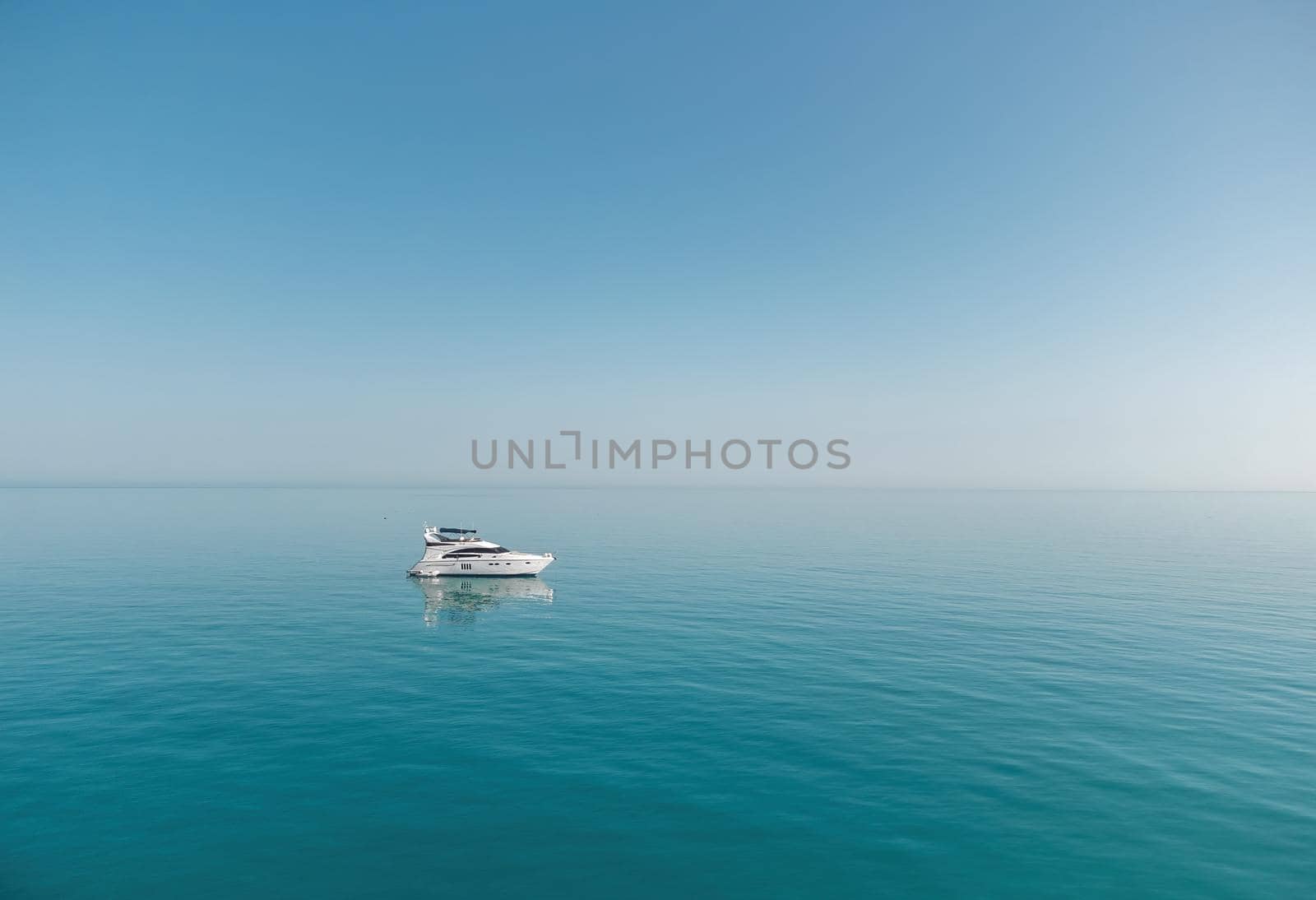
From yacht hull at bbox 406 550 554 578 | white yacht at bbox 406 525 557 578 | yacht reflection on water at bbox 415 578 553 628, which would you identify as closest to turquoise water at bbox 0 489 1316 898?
yacht reflection on water at bbox 415 578 553 628

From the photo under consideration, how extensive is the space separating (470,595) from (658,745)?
53422 millimetres

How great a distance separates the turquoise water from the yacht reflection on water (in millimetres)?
1304

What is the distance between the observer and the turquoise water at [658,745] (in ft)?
76.1

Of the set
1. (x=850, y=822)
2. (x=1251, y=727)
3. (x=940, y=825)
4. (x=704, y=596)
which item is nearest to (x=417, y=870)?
(x=850, y=822)

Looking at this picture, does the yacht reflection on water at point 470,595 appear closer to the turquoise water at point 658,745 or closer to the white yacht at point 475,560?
the white yacht at point 475,560

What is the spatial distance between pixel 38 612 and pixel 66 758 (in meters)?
45.3

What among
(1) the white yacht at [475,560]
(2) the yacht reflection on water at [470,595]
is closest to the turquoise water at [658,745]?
(2) the yacht reflection on water at [470,595]

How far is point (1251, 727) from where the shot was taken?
3556cm

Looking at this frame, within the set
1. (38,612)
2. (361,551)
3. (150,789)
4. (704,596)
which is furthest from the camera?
(361,551)

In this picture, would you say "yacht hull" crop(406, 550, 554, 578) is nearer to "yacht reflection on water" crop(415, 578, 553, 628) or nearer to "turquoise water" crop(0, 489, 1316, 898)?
"yacht reflection on water" crop(415, 578, 553, 628)

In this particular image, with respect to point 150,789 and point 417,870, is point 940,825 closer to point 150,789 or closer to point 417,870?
point 417,870

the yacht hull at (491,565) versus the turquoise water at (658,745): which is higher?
the yacht hull at (491,565)

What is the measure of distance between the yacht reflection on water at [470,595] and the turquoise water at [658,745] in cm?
→ 130

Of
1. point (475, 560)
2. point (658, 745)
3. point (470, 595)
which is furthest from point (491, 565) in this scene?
point (658, 745)
